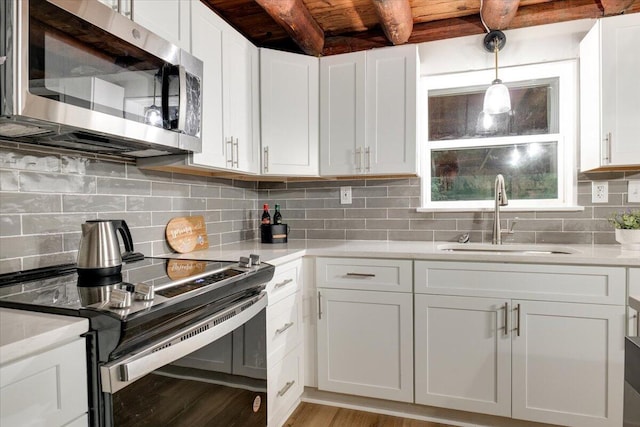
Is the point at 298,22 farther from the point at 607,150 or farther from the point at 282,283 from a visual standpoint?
the point at 607,150

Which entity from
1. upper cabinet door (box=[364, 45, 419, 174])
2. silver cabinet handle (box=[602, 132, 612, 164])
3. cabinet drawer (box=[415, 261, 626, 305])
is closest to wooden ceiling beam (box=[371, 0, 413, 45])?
upper cabinet door (box=[364, 45, 419, 174])

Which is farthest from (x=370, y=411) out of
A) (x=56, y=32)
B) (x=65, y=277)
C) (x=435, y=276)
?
(x=56, y=32)

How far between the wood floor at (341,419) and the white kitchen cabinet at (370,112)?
1.39 m

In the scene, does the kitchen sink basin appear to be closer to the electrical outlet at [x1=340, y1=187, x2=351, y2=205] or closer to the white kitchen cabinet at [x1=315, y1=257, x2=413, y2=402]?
the white kitchen cabinet at [x1=315, y1=257, x2=413, y2=402]

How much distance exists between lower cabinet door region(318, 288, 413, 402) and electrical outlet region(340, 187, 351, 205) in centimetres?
77

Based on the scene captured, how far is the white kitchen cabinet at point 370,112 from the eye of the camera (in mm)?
2277

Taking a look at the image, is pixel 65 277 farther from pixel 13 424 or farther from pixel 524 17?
pixel 524 17

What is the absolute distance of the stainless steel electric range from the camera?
2.98ft

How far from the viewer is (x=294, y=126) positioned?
2.39 metres

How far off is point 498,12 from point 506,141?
0.78 m

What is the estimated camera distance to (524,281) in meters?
1.84

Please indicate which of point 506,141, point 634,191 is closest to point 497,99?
point 506,141

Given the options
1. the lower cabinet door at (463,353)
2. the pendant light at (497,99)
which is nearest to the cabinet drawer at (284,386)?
the lower cabinet door at (463,353)

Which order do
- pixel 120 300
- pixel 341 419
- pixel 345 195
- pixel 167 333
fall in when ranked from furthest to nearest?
1. pixel 345 195
2. pixel 341 419
3. pixel 167 333
4. pixel 120 300
